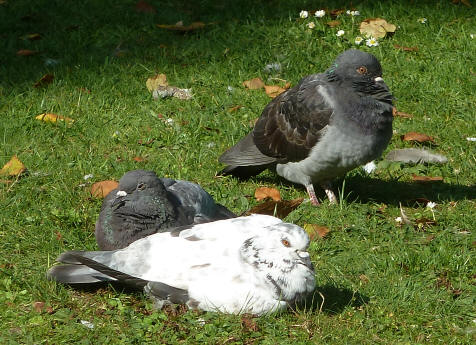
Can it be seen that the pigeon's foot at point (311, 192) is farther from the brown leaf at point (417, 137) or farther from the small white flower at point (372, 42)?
the small white flower at point (372, 42)

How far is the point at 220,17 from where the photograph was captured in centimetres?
783

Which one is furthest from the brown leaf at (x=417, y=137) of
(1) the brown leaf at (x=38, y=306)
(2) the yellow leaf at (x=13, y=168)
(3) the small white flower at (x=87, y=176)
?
(1) the brown leaf at (x=38, y=306)

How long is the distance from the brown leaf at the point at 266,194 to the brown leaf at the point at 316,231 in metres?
0.56

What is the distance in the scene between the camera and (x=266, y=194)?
551cm

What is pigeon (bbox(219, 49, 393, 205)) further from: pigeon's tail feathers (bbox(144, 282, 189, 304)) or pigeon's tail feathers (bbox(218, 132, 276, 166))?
pigeon's tail feathers (bbox(144, 282, 189, 304))

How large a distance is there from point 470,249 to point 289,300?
147 centimetres

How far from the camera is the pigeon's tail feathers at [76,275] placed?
4055mm

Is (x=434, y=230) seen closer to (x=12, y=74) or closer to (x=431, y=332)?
(x=431, y=332)

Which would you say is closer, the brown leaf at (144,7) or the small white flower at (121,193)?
the small white flower at (121,193)

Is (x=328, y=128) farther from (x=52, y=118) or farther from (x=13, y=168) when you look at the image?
(x=52, y=118)

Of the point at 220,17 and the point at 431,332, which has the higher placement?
the point at 220,17

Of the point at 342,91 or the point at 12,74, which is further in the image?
the point at 12,74

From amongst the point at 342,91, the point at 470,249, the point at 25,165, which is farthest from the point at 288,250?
the point at 25,165

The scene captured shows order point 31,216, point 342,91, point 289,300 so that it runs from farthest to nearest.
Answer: point 342,91 → point 31,216 → point 289,300
